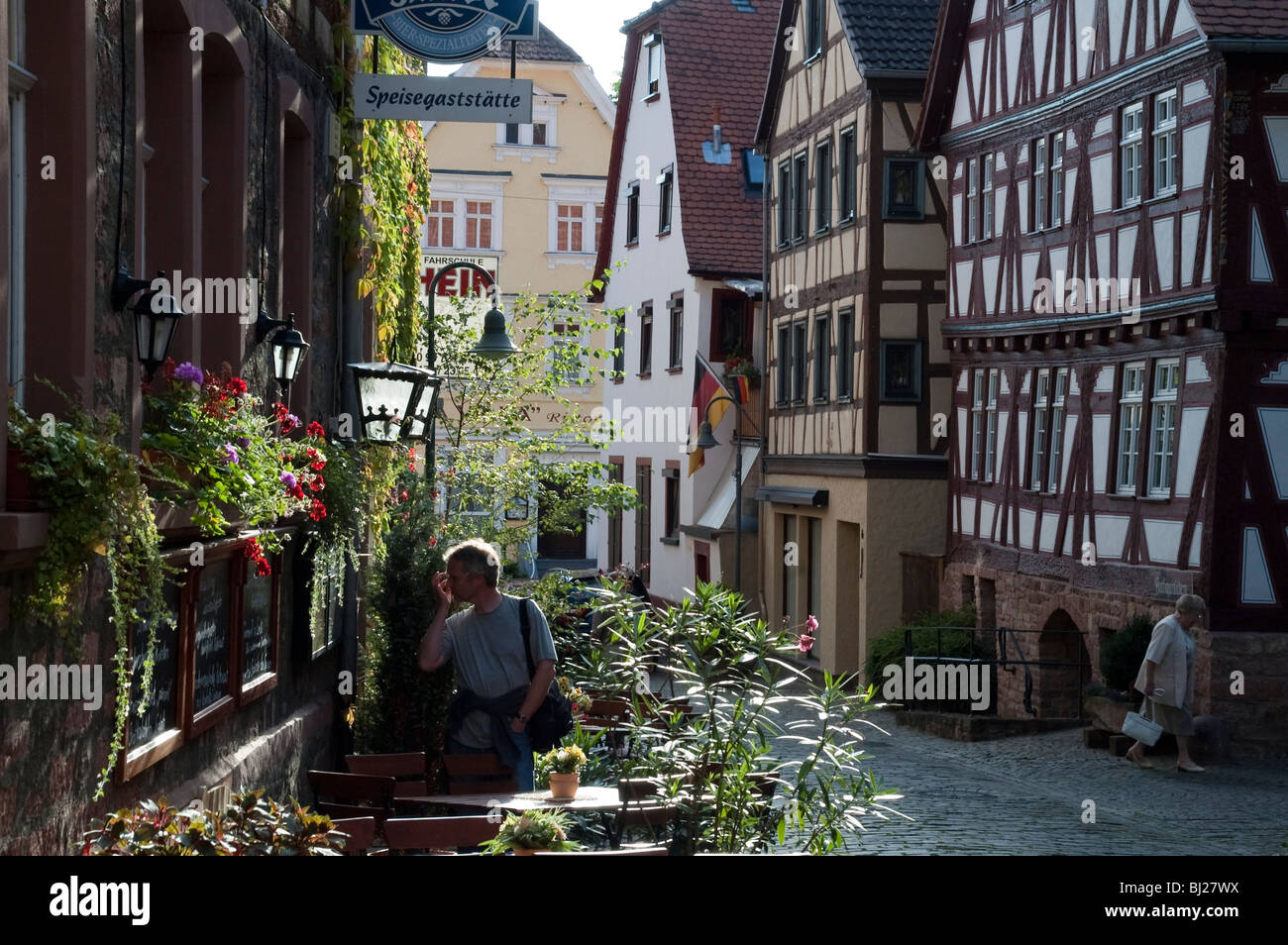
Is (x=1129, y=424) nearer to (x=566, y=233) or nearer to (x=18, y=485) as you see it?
(x=18, y=485)

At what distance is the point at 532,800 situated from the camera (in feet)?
23.7

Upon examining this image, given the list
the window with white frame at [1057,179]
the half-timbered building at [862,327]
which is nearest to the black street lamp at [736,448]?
the half-timbered building at [862,327]

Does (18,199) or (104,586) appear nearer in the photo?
(18,199)

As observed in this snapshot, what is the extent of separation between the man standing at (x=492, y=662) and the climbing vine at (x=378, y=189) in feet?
14.1

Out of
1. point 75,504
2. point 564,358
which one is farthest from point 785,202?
point 75,504

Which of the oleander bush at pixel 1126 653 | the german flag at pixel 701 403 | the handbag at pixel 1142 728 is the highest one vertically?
the german flag at pixel 701 403

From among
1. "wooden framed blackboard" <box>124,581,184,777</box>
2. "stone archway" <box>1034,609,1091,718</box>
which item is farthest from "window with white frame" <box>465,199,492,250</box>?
"wooden framed blackboard" <box>124,581,184,777</box>

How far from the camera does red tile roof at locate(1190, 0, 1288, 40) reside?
661 inches

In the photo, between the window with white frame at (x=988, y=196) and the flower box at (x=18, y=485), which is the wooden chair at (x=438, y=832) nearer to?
the flower box at (x=18, y=485)

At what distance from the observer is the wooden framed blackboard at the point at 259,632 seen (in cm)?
848

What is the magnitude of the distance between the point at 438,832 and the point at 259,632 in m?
3.09

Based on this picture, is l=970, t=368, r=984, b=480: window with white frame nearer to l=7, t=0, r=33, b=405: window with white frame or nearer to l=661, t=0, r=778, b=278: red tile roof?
l=661, t=0, r=778, b=278: red tile roof

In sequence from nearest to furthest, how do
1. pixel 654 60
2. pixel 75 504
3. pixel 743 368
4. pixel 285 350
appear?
pixel 75 504, pixel 285 350, pixel 743 368, pixel 654 60

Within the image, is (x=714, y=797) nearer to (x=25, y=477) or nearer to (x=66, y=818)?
(x=66, y=818)
